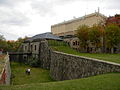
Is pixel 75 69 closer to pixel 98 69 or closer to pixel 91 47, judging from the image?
pixel 98 69

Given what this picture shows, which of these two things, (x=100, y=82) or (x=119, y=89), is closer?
(x=119, y=89)

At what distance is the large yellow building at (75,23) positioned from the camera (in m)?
39.6

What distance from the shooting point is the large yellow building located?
130 feet

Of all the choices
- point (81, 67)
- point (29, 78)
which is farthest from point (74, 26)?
point (81, 67)

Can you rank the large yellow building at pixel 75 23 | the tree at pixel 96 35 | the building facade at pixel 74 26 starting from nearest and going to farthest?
1. the tree at pixel 96 35
2. the large yellow building at pixel 75 23
3. the building facade at pixel 74 26

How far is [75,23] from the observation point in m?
47.6

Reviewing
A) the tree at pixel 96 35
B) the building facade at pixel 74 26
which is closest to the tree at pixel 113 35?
the tree at pixel 96 35

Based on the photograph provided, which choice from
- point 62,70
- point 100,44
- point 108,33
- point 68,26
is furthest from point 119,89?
point 68,26

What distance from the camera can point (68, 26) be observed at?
50875 mm

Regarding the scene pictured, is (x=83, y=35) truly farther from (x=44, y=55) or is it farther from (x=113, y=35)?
(x=44, y=55)

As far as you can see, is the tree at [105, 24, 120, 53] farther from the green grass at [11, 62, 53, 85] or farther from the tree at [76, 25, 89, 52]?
the green grass at [11, 62, 53, 85]

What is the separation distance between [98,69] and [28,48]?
31.8m

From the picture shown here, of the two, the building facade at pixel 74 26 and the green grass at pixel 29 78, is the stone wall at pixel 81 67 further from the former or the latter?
the building facade at pixel 74 26

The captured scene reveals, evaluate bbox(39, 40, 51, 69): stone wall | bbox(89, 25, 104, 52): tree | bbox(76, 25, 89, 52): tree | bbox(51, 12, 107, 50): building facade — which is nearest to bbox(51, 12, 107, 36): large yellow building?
bbox(51, 12, 107, 50): building facade
